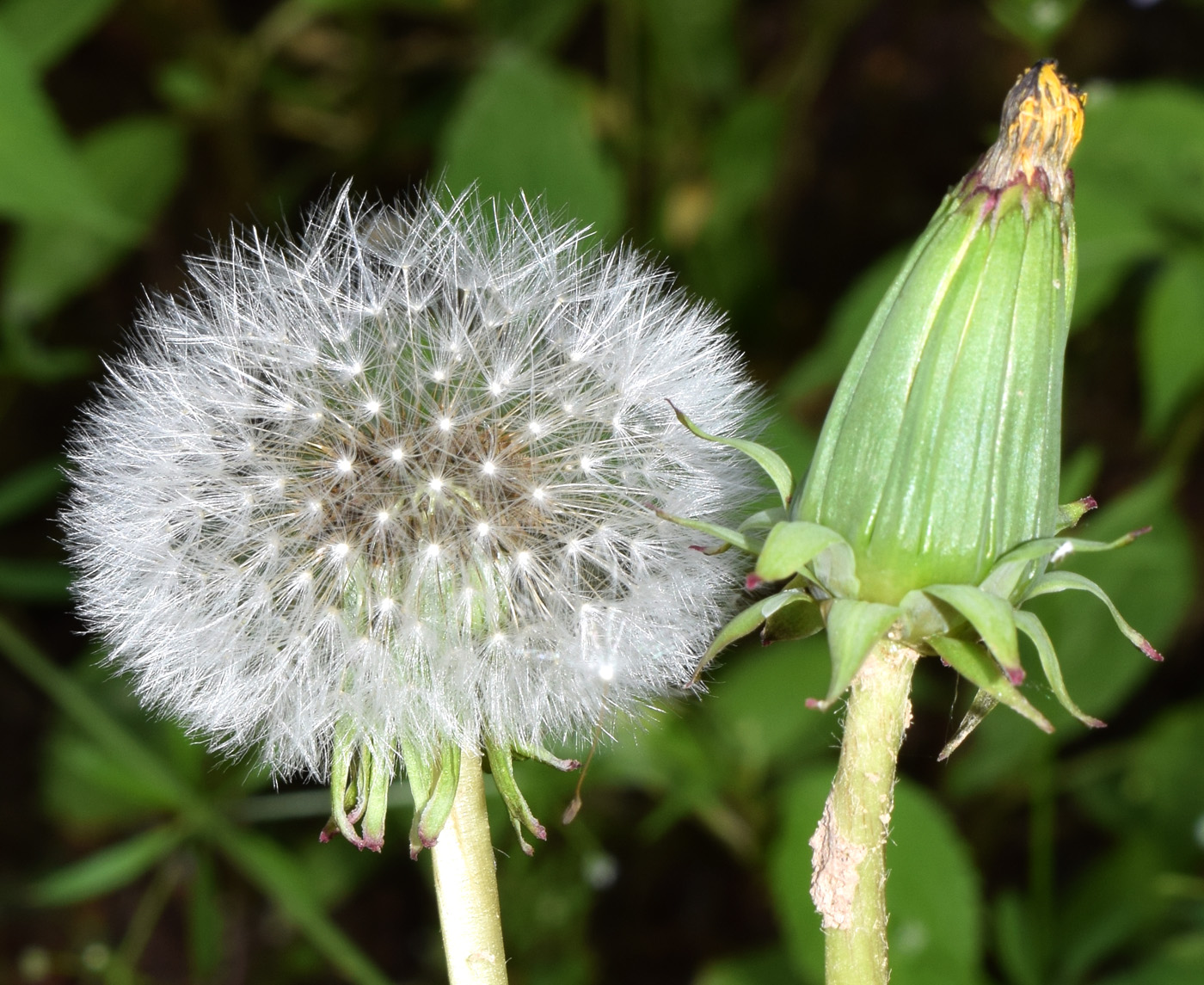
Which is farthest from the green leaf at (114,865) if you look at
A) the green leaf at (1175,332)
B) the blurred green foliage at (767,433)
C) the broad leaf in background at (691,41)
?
the broad leaf in background at (691,41)

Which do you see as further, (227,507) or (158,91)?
(158,91)

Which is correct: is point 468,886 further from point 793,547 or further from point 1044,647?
point 1044,647

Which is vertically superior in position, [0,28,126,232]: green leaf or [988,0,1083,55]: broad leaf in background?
[988,0,1083,55]: broad leaf in background

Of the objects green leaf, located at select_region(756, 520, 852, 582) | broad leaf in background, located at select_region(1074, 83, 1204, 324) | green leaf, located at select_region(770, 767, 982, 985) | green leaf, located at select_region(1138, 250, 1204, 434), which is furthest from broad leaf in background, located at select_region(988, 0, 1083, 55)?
green leaf, located at select_region(756, 520, 852, 582)

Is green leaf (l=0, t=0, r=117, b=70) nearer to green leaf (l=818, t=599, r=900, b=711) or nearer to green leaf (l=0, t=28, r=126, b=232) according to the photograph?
green leaf (l=0, t=28, r=126, b=232)

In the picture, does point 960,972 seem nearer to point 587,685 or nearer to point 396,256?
point 587,685

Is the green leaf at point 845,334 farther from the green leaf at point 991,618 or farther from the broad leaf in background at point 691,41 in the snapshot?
the broad leaf in background at point 691,41

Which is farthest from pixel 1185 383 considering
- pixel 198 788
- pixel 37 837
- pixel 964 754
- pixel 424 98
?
pixel 37 837
